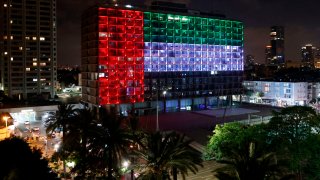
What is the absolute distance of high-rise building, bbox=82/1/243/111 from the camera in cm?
9169

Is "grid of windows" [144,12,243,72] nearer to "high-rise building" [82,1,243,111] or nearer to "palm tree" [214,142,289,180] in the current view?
"high-rise building" [82,1,243,111]

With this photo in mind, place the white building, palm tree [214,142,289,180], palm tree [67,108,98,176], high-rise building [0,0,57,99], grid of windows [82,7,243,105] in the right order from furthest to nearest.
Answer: high-rise building [0,0,57,99], the white building, grid of windows [82,7,243,105], palm tree [67,108,98,176], palm tree [214,142,289,180]

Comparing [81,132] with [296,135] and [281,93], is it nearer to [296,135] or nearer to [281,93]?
[296,135]

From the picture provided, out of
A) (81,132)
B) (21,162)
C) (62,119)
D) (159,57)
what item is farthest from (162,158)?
(159,57)

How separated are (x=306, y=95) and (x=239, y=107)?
30.8 metres

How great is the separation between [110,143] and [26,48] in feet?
430

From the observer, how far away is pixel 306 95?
12594 centimetres

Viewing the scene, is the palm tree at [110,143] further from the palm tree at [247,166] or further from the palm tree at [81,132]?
the palm tree at [247,166]

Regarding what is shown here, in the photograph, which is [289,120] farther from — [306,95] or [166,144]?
[306,95]

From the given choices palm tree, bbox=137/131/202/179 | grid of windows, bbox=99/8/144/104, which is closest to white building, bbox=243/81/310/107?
grid of windows, bbox=99/8/144/104

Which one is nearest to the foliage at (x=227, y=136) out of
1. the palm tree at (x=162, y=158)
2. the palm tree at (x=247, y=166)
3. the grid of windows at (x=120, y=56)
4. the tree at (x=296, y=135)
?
the tree at (x=296, y=135)

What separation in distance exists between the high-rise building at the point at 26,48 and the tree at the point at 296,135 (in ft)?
431

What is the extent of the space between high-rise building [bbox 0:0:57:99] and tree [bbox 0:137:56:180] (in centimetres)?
12234

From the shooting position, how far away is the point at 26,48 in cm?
14562
